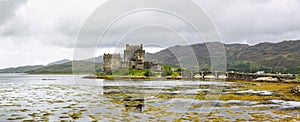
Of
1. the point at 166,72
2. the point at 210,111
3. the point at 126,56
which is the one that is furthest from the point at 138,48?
the point at 210,111

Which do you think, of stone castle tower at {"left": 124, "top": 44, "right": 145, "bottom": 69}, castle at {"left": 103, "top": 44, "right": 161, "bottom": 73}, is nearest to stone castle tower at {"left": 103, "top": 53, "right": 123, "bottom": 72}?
castle at {"left": 103, "top": 44, "right": 161, "bottom": 73}

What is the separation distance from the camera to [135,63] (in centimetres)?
15850

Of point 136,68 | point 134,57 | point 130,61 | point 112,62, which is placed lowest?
point 136,68

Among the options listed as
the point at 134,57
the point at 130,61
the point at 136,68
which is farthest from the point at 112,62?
the point at 136,68

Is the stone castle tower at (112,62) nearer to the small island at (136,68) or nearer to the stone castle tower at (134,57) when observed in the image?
the small island at (136,68)

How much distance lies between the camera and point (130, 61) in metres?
161

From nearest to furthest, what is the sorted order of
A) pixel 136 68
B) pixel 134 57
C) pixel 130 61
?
pixel 136 68, pixel 130 61, pixel 134 57

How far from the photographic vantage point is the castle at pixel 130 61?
157875mm

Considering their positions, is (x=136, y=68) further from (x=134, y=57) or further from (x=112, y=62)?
(x=112, y=62)

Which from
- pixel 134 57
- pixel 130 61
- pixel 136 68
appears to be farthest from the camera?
pixel 134 57

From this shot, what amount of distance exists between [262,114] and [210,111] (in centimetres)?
419

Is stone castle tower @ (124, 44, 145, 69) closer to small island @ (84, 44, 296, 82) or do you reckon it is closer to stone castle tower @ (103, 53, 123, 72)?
small island @ (84, 44, 296, 82)

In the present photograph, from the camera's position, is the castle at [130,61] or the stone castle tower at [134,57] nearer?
the castle at [130,61]

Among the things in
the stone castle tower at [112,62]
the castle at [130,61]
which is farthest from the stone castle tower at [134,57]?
the stone castle tower at [112,62]
